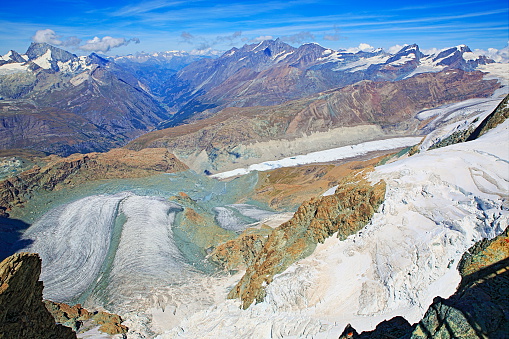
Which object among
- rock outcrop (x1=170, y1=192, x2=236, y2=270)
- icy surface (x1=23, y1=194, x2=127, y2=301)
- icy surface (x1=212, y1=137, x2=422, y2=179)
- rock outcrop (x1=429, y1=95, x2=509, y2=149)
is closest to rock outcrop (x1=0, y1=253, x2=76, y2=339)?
icy surface (x1=23, y1=194, x2=127, y2=301)

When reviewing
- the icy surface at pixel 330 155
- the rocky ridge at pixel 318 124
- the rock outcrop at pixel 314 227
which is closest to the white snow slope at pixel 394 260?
the rock outcrop at pixel 314 227

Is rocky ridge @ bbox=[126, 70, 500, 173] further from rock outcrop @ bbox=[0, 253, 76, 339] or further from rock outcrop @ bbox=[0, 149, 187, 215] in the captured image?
rock outcrop @ bbox=[0, 253, 76, 339]

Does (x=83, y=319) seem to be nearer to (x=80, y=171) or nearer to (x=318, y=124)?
(x=80, y=171)

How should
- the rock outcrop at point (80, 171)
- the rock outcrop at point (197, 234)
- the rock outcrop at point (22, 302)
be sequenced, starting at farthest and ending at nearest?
the rock outcrop at point (80, 171) < the rock outcrop at point (197, 234) < the rock outcrop at point (22, 302)

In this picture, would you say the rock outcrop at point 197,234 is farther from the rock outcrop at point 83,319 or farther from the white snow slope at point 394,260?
the white snow slope at point 394,260

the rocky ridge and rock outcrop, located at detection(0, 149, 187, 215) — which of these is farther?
the rocky ridge

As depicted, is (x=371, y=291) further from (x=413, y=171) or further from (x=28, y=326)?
(x=28, y=326)

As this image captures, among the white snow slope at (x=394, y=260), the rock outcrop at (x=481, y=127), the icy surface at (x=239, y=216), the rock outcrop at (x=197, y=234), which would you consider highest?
the rock outcrop at (x=481, y=127)
